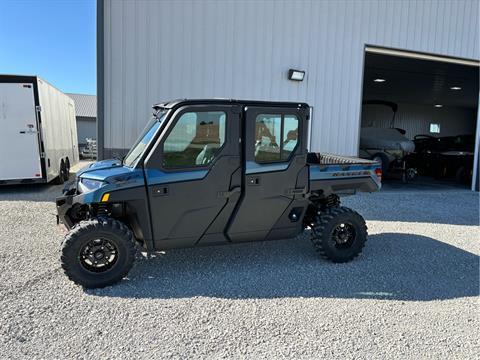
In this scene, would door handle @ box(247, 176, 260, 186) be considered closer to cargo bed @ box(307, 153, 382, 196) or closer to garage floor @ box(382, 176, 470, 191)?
cargo bed @ box(307, 153, 382, 196)

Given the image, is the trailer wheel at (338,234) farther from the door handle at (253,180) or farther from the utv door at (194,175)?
the utv door at (194,175)

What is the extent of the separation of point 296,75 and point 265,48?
3.23 ft

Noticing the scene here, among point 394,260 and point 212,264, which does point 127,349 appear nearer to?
point 212,264

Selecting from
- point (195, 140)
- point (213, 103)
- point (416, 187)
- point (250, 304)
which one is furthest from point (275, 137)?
point (416, 187)

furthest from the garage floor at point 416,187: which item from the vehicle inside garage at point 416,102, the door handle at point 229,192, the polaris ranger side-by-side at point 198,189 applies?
the door handle at point 229,192

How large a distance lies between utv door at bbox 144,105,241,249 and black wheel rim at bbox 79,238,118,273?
47cm

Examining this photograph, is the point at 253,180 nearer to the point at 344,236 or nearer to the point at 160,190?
the point at 160,190

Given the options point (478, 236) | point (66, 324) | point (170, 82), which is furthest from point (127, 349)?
point (170, 82)

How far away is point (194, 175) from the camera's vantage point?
426 cm

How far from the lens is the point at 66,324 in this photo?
3.31 meters

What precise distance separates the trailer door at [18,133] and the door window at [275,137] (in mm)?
6805

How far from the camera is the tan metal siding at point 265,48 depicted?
339 inches

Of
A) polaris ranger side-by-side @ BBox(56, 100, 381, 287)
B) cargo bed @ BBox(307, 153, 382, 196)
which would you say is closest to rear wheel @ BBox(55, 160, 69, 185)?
polaris ranger side-by-side @ BBox(56, 100, 381, 287)

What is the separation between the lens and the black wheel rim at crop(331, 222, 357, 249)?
16.5 feet
